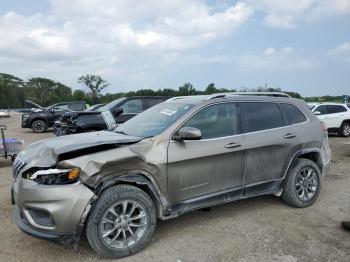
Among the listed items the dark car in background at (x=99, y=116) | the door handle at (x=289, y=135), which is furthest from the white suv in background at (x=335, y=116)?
the door handle at (x=289, y=135)

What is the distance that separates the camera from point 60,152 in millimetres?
3715

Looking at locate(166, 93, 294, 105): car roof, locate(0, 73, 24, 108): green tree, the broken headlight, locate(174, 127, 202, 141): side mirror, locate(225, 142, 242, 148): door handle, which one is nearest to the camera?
the broken headlight

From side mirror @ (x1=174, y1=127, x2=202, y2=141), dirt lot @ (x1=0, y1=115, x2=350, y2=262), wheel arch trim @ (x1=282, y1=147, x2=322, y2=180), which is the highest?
side mirror @ (x1=174, y1=127, x2=202, y2=141)

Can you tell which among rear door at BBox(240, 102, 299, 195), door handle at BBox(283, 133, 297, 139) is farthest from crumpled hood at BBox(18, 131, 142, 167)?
door handle at BBox(283, 133, 297, 139)

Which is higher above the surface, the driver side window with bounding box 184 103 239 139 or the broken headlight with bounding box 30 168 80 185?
the driver side window with bounding box 184 103 239 139

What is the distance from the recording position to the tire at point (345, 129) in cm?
1630

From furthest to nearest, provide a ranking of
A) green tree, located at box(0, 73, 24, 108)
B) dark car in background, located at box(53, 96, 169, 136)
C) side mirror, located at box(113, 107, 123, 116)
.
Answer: green tree, located at box(0, 73, 24, 108), side mirror, located at box(113, 107, 123, 116), dark car in background, located at box(53, 96, 169, 136)

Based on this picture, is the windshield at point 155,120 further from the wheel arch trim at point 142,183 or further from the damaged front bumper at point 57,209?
the damaged front bumper at point 57,209

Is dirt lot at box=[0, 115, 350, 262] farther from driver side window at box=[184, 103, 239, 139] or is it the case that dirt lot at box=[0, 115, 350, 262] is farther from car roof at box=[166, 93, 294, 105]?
car roof at box=[166, 93, 294, 105]

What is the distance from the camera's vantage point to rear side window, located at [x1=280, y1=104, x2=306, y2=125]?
17.6ft

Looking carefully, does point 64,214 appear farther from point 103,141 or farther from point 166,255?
point 166,255

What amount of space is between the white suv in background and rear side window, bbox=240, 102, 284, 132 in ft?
38.8

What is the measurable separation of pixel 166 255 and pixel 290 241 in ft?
4.89

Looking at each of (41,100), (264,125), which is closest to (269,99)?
(264,125)
